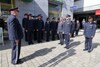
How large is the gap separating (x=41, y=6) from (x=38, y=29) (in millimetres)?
4509

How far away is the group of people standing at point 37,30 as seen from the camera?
6082mm

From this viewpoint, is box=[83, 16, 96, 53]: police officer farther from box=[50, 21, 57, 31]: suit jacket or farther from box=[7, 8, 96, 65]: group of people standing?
box=[50, 21, 57, 31]: suit jacket

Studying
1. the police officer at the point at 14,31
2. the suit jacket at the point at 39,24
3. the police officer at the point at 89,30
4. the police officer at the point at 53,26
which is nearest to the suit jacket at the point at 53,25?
the police officer at the point at 53,26

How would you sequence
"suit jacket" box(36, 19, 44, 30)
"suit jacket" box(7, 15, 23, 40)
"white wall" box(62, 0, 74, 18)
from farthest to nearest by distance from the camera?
"white wall" box(62, 0, 74, 18) → "suit jacket" box(36, 19, 44, 30) → "suit jacket" box(7, 15, 23, 40)

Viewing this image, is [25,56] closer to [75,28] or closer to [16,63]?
[16,63]

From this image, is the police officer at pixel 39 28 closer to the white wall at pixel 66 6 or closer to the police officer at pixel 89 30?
the police officer at pixel 89 30

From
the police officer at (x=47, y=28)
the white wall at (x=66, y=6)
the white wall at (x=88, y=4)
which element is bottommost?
the police officer at (x=47, y=28)

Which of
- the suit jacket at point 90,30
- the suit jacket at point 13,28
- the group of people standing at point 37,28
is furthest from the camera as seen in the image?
the group of people standing at point 37,28

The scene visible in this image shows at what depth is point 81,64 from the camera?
21.4 feet

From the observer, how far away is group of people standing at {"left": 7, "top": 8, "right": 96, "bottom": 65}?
6082mm

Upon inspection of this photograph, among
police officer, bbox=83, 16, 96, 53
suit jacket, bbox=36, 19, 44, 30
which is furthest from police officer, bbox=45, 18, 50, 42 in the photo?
police officer, bbox=83, 16, 96, 53

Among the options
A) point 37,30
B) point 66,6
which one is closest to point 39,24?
point 37,30

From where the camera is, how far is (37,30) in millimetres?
11523

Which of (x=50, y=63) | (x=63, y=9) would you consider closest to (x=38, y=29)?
(x=50, y=63)
